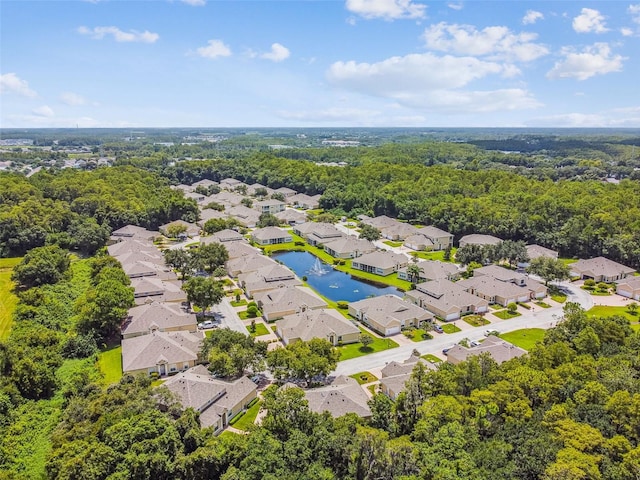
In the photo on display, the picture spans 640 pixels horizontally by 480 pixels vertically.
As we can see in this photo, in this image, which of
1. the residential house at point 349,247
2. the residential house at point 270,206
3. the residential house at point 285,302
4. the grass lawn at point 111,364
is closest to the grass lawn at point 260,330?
the residential house at point 285,302

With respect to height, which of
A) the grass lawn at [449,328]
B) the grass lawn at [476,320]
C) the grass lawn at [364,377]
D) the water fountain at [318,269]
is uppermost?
the water fountain at [318,269]

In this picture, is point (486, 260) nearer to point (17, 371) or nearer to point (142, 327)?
point (142, 327)

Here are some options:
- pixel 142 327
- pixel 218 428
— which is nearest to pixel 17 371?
pixel 142 327

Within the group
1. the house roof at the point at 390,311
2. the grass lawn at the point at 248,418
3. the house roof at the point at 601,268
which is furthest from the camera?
the house roof at the point at 601,268

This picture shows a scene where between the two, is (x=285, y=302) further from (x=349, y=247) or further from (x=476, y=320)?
(x=349, y=247)

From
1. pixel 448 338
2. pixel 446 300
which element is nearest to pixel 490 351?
pixel 448 338

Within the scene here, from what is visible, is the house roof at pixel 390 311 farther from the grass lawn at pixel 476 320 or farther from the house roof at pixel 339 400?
the house roof at pixel 339 400
